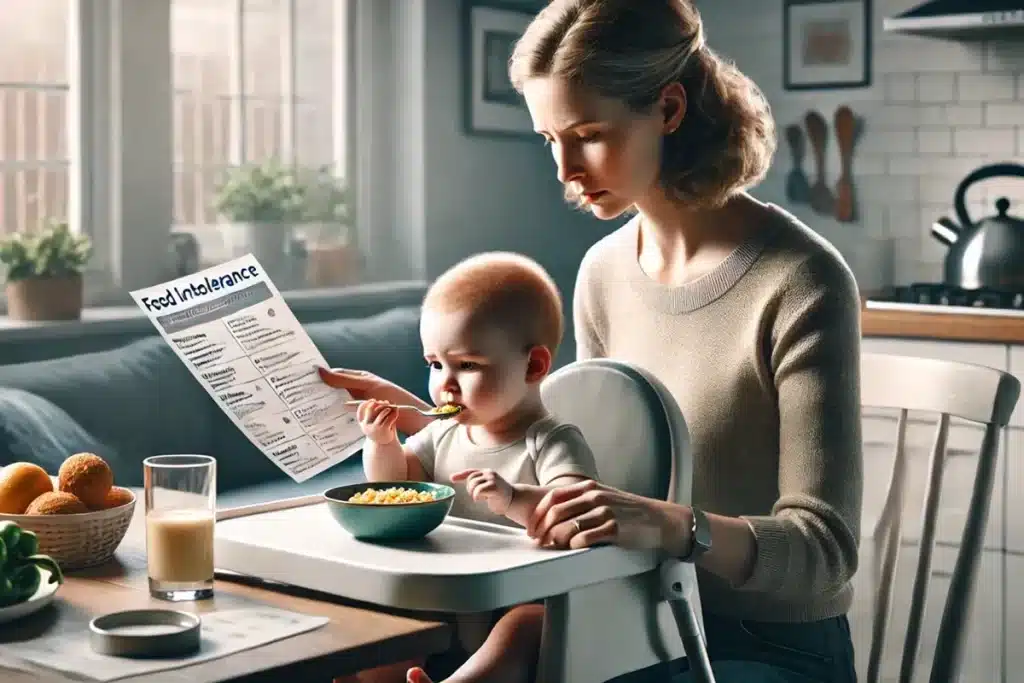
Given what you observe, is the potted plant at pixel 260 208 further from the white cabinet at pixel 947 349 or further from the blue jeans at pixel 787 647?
the blue jeans at pixel 787 647

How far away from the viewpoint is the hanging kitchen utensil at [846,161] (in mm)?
4664

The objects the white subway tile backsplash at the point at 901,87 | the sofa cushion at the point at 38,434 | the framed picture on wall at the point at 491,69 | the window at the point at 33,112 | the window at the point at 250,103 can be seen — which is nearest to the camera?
the sofa cushion at the point at 38,434

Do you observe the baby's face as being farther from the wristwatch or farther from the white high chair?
the wristwatch

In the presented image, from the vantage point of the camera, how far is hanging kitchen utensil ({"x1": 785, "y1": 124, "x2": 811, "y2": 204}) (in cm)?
478

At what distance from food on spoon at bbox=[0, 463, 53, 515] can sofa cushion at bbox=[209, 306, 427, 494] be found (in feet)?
6.69

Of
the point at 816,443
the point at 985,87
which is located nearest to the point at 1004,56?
the point at 985,87

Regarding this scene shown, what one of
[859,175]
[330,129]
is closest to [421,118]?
[330,129]

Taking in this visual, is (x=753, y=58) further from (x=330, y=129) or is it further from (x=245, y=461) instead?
(x=245, y=461)

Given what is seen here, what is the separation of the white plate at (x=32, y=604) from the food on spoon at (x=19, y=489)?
0.18 meters

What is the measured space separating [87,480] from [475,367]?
421mm

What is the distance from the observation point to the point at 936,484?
1.91 meters

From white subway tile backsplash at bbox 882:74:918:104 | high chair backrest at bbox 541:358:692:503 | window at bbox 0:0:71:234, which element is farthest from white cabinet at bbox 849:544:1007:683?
window at bbox 0:0:71:234

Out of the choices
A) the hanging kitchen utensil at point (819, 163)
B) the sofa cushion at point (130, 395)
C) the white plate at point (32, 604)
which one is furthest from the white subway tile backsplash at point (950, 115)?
the white plate at point (32, 604)

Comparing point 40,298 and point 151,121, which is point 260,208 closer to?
point 151,121
